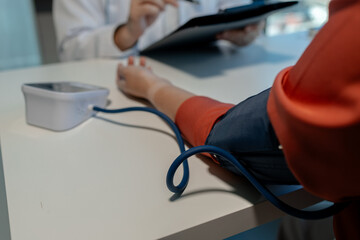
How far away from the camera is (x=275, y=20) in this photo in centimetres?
202

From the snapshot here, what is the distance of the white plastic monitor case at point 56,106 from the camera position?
1.34 feet

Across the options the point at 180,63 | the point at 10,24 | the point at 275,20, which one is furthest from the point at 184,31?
the point at 275,20

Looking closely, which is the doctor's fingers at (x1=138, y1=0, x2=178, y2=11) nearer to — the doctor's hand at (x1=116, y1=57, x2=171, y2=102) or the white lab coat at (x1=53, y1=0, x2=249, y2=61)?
the white lab coat at (x1=53, y1=0, x2=249, y2=61)

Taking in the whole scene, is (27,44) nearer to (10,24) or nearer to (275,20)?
(10,24)

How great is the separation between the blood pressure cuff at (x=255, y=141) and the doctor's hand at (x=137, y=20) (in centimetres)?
52

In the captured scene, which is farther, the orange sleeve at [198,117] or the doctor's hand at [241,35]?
the doctor's hand at [241,35]

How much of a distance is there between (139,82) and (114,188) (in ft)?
0.79

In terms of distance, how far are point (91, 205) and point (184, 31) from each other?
1.31 feet

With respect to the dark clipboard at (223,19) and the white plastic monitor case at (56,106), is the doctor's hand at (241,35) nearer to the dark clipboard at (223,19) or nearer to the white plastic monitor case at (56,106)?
the dark clipboard at (223,19)

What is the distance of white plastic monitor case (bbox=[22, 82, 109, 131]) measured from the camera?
1.34 ft

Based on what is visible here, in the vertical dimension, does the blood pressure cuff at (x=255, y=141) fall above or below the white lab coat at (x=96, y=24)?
below

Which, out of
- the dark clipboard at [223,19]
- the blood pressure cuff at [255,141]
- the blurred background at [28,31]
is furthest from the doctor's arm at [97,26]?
the blurred background at [28,31]

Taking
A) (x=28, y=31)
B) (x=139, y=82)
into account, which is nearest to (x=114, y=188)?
(x=139, y=82)

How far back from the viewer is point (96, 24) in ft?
3.16
